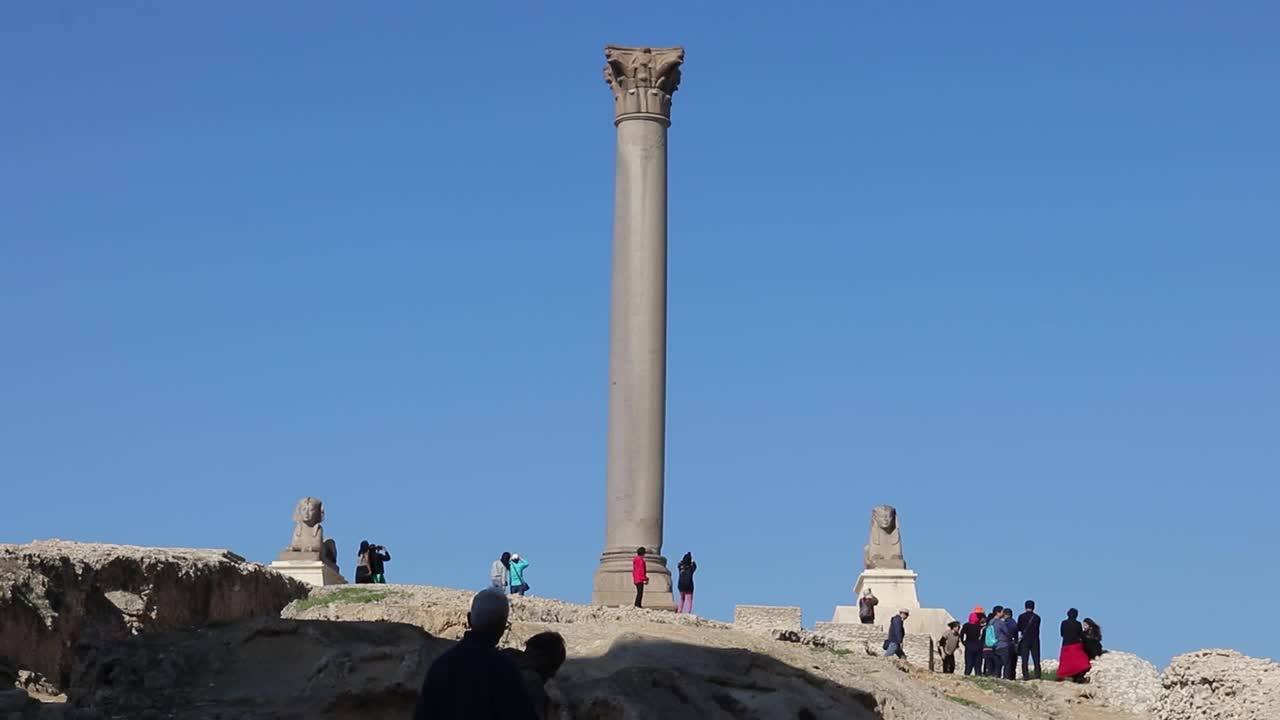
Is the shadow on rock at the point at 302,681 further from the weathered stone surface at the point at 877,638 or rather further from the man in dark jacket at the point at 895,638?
the weathered stone surface at the point at 877,638

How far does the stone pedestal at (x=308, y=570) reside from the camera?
33.8 m

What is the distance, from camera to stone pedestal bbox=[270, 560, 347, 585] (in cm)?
3384

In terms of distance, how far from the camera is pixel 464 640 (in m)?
7.61

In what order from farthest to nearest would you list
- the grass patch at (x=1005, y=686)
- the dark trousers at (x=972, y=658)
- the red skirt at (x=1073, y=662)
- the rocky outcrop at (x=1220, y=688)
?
the dark trousers at (x=972, y=658), the red skirt at (x=1073, y=662), the grass patch at (x=1005, y=686), the rocky outcrop at (x=1220, y=688)

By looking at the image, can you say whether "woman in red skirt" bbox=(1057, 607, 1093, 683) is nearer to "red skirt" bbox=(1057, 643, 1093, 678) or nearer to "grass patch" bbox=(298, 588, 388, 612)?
"red skirt" bbox=(1057, 643, 1093, 678)

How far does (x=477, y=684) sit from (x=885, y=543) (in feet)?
91.0

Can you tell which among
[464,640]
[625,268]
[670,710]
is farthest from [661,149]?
[464,640]

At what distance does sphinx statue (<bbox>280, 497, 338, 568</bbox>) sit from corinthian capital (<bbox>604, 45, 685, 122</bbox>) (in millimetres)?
8197

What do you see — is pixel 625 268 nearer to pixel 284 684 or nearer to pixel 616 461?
pixel 616 461

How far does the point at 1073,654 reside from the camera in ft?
87.7

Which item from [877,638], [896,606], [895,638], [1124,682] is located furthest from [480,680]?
[896,606]

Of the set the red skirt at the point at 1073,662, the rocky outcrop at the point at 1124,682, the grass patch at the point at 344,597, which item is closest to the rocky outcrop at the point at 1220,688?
the rocky outcrop at the point at 1124,682

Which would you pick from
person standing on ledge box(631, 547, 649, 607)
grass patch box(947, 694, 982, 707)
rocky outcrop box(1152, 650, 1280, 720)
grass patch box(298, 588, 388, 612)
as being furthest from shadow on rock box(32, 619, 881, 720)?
person standing on ledge box(631, 547, 649, 607)

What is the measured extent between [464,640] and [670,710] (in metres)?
7.16
